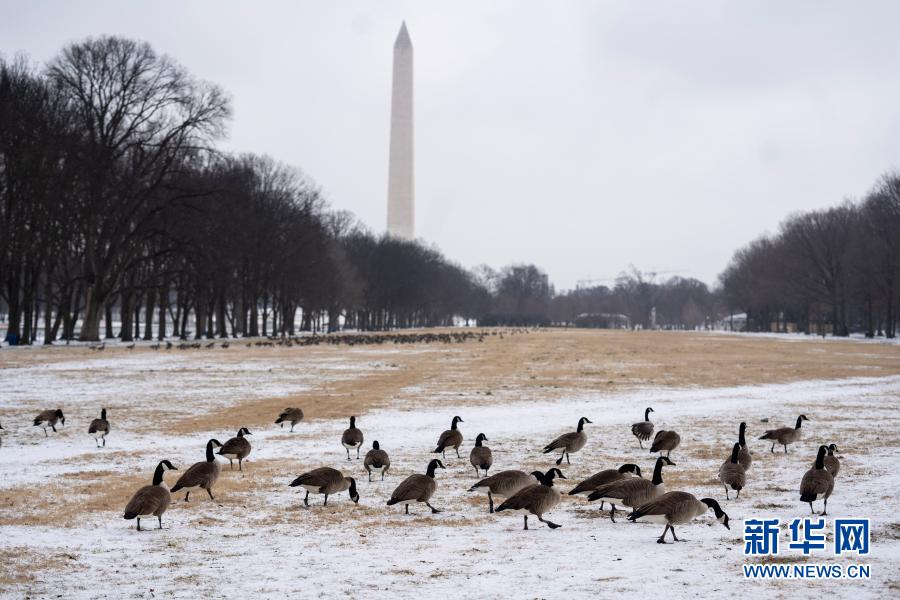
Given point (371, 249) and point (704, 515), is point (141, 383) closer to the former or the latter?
point (704, 515)

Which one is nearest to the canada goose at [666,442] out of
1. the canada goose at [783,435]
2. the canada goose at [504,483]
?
the canada goose at [783,435]

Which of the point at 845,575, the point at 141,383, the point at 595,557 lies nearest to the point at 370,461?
the point at 595,557

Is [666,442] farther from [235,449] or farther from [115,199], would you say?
[115,199]

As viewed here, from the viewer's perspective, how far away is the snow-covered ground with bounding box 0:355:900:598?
7840mm

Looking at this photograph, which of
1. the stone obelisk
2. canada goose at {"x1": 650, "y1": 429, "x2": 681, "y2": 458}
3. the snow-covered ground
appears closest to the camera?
the snow-covered ground

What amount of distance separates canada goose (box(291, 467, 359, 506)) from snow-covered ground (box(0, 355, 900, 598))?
0.66 feet

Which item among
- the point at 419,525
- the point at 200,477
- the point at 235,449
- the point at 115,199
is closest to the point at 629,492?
the point at 419,525

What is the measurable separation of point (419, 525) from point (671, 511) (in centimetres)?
313

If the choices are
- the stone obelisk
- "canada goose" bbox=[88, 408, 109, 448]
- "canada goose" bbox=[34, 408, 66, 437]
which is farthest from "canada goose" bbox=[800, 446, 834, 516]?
the stone obelisk

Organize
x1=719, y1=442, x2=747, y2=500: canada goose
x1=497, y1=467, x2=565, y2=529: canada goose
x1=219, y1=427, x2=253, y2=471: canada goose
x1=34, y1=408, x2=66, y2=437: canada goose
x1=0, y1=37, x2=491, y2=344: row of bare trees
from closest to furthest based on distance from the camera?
x1=497, y1=467, x2=565, y2=529: canada goose
x1=719, y1=442, x2=747, y2=500: canada goose
x1=219, y1=427, x2=253, y2=471: canada goose
x1=34, y1=408, x2=66, y2=437: canada goose
x1=0, y1=37, x2=491, y2=344: row of bare trees

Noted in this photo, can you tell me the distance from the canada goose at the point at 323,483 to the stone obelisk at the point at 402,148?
14136cm

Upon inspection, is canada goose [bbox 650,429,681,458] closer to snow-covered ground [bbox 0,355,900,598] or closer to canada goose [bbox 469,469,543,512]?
snow-covered ground [bbox 0,355,900,598]

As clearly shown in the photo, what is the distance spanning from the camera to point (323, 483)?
11055 mm

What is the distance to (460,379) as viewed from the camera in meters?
32.6
